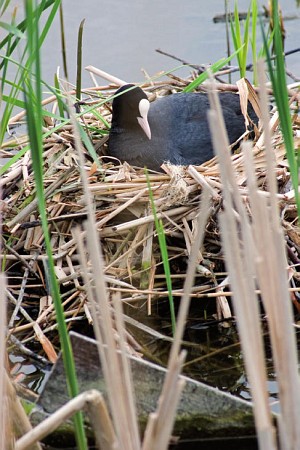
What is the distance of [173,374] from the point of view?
1200 millimetres

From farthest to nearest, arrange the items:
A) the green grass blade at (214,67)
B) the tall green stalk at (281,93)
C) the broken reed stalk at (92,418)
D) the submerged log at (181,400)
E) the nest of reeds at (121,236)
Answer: the green grass blade at (214,67), the nest of reeds at (121,236), the submerged log at (181,400), the tall green stalk at (281,93), the broken reed stalk at (92,418)

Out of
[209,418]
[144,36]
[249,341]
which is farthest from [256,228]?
[144,36]

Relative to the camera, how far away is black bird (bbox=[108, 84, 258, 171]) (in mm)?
3229

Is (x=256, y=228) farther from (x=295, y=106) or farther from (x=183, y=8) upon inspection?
(x=183, y=8)

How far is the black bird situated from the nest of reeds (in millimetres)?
290

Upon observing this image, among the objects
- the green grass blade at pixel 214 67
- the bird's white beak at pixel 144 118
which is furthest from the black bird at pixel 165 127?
the green grass blade at pixel 214 67

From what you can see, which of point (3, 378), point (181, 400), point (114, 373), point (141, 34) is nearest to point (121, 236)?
point (181, 400)

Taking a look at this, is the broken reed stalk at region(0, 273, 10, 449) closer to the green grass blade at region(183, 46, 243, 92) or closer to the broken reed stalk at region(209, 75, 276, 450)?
the broken reed stalk at region(209, 75, 276, 450)

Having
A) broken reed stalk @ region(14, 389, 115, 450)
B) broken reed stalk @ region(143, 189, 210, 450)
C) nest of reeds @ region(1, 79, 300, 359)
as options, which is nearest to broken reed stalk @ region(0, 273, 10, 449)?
broken reed stalk @ region(14, 389, 115, 450)

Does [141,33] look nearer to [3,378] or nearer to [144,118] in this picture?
[144,118]

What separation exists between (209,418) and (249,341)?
89 cm

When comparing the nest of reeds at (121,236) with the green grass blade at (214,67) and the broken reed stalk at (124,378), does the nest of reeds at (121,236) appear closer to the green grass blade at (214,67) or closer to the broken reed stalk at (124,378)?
the green grass blade at (214,67)

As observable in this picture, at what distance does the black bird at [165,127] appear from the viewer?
127 inches

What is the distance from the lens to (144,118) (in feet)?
11.0
